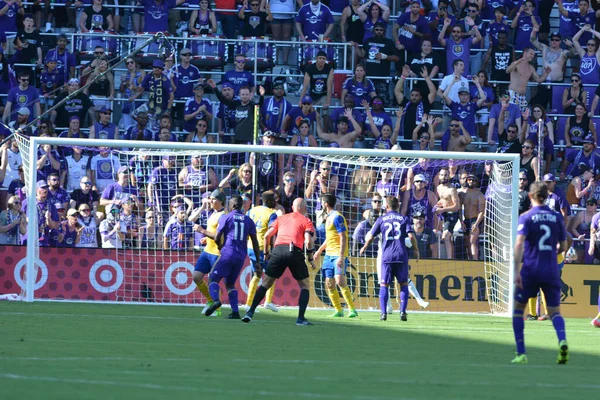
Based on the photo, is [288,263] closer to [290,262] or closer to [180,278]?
[290,262]

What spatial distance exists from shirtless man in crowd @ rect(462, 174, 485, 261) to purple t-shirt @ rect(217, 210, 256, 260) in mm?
6153

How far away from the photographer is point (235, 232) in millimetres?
15773

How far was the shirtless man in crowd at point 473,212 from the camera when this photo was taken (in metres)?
20.5

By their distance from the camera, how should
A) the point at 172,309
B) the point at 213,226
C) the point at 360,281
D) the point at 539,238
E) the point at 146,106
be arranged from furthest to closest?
the point at 146,106 < the point at 360,281 < the point at 172,309 < the point at 213,226 < the point at 539,238

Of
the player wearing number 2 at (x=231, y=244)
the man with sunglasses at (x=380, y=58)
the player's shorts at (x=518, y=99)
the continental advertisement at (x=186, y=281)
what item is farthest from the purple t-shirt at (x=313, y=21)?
the player wearing number 2 at (x=231, y=244)

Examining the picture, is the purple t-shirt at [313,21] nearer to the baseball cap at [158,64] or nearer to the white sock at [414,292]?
the baseball cap at [158,64]

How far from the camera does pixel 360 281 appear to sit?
20.2 metres

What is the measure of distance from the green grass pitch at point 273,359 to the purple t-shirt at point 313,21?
10.5 metres

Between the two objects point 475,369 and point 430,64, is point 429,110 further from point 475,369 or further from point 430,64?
point 475,369

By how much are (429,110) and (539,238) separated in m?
13.7

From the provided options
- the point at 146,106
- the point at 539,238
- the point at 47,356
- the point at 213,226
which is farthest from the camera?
the point at 146,106

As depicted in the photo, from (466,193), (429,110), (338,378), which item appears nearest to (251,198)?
(466,193)

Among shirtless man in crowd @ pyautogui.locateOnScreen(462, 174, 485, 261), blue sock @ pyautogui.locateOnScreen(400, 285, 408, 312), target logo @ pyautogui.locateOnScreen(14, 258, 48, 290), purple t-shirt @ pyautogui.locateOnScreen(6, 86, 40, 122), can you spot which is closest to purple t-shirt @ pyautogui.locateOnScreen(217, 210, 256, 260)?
blue sock @ pyautogui.locateOnScreen(400, 285, 408, 312)

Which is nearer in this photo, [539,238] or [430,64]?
[539,238]
